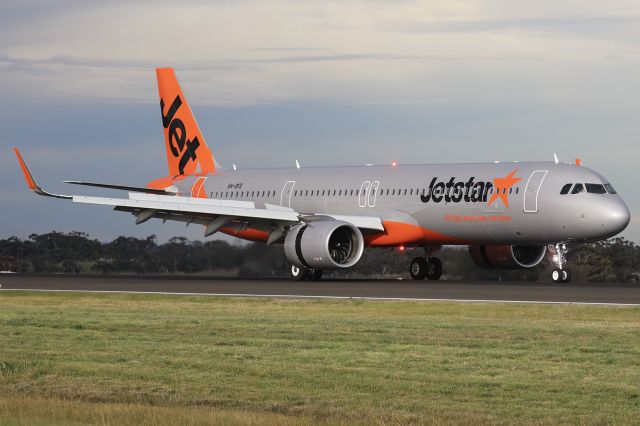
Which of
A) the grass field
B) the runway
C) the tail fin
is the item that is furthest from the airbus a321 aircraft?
the grass field

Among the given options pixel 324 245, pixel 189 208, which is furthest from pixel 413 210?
pixel 189 208

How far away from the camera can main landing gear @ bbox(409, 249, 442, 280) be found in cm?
4603

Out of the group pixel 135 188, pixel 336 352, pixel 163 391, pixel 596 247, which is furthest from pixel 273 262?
pixel 163 391

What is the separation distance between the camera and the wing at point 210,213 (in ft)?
142

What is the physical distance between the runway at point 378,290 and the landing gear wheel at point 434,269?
20.5 feet

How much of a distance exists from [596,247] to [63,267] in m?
25.3

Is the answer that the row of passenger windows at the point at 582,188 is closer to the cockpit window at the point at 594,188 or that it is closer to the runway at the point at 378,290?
the cockpit window at the point at 594,188

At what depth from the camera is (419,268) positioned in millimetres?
46094

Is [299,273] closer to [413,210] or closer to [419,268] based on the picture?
[413,210]

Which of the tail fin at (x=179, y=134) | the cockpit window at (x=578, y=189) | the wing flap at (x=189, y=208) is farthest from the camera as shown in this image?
the tail fin at (x=179, y=134)

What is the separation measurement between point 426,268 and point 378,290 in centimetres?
1072

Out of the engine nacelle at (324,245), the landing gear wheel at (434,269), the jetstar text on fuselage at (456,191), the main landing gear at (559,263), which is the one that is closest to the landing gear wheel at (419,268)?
the landing gear wheel at (434,269)

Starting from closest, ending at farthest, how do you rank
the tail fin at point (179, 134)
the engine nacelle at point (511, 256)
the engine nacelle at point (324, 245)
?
the engine nacelle at point (324, 245)
the engine nacelle at point (511, 256)
the tail fin at point (179, 134)

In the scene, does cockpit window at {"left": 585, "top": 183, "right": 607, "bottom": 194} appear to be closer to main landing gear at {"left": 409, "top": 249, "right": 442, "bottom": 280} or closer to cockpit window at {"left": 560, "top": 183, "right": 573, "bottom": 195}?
cockpit window at {"left": 560, "top": 183, "right": 573, "bottom": 195}
